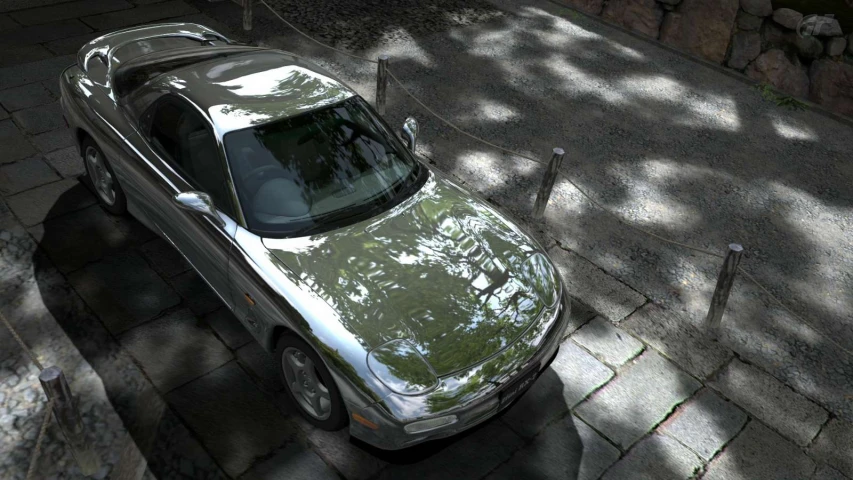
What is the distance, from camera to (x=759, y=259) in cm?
616

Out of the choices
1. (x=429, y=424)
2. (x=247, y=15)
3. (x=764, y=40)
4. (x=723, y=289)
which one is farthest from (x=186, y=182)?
(x=764, y=40)

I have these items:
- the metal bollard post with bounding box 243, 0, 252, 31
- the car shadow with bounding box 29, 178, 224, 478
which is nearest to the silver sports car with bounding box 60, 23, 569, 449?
the car shadow with bounding box 29, 178, 224, 478

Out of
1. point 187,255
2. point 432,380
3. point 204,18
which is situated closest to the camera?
point 432,380

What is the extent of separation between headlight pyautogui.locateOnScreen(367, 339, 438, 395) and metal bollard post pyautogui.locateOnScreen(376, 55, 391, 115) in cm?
432

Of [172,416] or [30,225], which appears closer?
[172,416]

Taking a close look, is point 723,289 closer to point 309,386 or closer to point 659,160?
point 659,160

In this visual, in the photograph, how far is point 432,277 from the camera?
400 centimetres

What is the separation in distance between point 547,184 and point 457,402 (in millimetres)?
3009

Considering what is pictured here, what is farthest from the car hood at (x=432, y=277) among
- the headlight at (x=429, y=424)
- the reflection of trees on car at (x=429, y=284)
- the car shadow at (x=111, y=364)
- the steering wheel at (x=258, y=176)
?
the car shadow at (x=111, y=364)

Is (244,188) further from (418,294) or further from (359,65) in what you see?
(359,65)

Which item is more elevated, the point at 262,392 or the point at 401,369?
the point at 401,369

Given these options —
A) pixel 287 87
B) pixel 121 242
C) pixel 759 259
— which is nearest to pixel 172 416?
pixel 121 242

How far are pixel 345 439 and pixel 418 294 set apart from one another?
1007mm

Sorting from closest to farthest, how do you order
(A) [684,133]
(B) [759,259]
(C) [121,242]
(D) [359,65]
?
1. (C) [121,242]
2. (B) [759,259]
3. (A) [684,133]
4. (D) [359,65]
